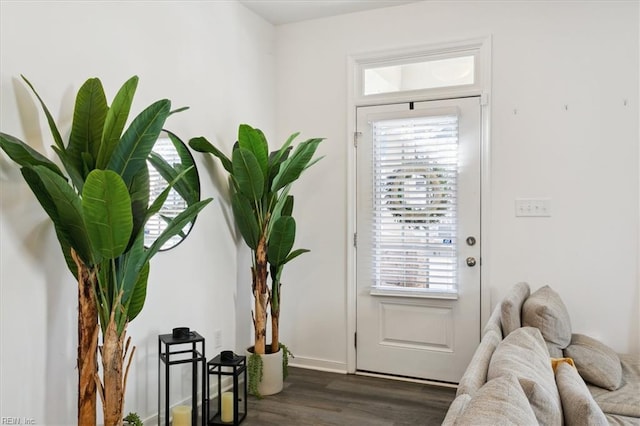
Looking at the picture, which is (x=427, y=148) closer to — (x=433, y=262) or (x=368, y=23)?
(x=433, y=262)

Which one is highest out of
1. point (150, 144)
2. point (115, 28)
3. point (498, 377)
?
point (115, 28)

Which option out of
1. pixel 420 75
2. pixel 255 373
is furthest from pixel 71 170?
pixel 420 75

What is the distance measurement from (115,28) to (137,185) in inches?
38.0

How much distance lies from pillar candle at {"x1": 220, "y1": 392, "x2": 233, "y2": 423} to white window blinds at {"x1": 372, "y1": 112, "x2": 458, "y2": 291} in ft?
4.71

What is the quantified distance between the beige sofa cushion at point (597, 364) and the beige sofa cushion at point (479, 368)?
0.64m

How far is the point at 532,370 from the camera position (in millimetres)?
1695

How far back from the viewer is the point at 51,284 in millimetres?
2152

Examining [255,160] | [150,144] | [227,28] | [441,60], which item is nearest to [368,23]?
[441,60]

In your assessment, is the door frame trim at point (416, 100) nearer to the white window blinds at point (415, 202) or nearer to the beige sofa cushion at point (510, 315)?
the white window blinds at point (415, 202)

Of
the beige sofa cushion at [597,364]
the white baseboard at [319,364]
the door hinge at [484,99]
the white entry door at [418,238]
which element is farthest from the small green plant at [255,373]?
the door hinge at [484,99]

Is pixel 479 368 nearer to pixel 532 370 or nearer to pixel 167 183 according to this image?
pixel 532 370

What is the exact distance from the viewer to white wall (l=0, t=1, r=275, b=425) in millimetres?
2008

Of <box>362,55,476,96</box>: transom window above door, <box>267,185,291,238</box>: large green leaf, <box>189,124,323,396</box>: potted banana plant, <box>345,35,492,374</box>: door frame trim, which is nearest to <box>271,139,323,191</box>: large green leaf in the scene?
<box>189,124,323,396</box>: potted banana plant

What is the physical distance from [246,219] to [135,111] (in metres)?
1.00
